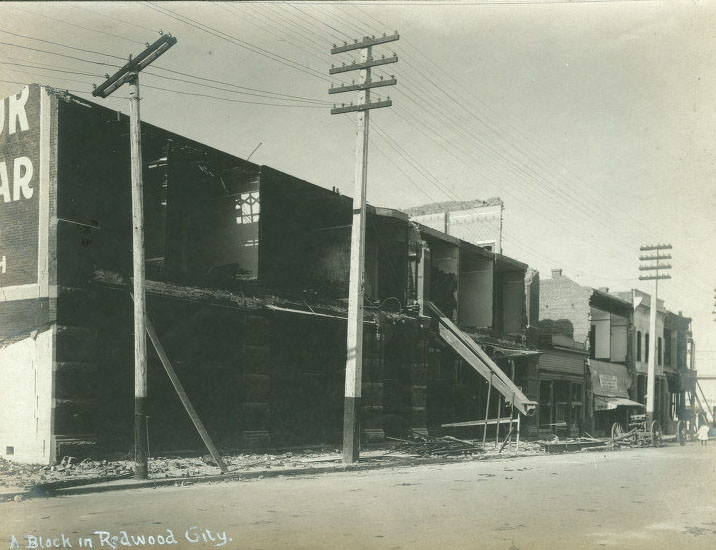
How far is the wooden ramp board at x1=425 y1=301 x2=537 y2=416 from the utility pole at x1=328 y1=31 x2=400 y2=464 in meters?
6.51

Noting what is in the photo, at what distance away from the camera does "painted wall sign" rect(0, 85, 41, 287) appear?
50.2 ft

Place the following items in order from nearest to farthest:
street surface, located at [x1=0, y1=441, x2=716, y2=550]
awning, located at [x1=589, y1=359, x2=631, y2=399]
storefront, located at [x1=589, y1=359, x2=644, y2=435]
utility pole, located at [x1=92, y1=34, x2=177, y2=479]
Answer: street surface, located at [x1=0, y1=441, x2=716, y2=550]
utility pole, located at [x1=92, y1=34, x2=177, y2=479]
storefront, located at [x1=589, y1=359, x2=644, y2=435]
awning, located at [x1=589, y1=359, x2=631, y2=399]

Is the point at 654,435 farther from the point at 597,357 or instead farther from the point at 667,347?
the point at 667,347

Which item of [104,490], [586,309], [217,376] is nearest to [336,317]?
[217,376]

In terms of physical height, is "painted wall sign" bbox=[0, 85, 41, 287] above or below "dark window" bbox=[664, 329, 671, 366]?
above

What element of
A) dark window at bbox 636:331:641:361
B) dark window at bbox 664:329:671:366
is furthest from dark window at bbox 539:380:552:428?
dark window at bbox 664:329:671:366

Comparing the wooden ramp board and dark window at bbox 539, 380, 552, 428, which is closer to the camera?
the wooden ramp board

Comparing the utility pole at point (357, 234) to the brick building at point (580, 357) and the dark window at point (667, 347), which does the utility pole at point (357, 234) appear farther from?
the dark window at point (667, 347)

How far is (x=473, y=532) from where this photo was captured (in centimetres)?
895

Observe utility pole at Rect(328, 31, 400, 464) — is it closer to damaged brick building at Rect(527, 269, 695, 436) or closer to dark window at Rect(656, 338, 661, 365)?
damaged brick building at Rect(527, 269, 695, 436)

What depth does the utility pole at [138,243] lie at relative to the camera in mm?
13902

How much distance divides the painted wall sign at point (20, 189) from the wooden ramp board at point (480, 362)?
1360cm
